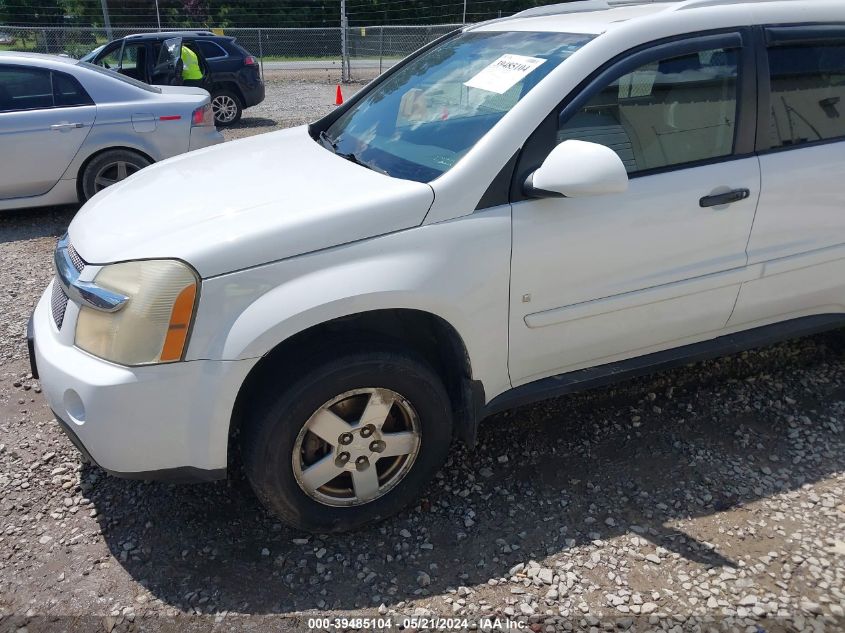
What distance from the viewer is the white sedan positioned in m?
6.07

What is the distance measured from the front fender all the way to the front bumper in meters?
0.11

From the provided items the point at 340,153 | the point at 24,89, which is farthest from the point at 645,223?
the point at 24,89

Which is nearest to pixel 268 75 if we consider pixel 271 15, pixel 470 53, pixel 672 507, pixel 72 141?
pixel 271 15

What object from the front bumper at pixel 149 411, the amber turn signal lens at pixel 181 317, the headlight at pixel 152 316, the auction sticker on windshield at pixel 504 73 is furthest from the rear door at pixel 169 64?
the amber turn signal lens at pixel 181 317

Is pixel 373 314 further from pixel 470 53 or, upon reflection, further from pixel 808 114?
pixel 808 114

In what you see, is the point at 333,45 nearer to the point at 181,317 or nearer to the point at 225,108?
the point at 225,108

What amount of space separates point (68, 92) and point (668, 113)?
5.71 metres

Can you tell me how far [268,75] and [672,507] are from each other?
2115 centimetres

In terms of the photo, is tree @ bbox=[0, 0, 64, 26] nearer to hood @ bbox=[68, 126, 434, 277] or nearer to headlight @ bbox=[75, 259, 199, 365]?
hood @ bbox=[68, 126, 434, 277]

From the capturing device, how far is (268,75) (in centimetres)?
2127

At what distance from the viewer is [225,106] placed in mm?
12352

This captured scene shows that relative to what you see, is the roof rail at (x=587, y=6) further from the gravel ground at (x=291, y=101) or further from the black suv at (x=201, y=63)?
the gravel ground at (x=291, y=101)

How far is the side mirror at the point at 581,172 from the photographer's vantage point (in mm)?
2352

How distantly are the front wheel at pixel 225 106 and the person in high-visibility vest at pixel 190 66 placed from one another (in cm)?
89
